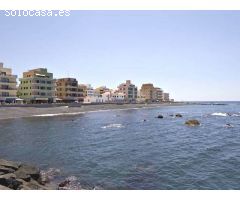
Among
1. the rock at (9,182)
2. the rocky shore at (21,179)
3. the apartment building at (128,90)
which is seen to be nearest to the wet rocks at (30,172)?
the rocky shore at (21,179)

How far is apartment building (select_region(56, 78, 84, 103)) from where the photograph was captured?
122125 mm

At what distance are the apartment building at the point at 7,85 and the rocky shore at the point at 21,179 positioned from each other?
74.4 meters

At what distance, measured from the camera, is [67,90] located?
12250 centimetres

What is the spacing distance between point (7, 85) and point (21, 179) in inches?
3111

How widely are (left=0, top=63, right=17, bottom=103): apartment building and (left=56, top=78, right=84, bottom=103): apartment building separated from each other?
3072cm

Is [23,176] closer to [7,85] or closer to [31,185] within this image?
[31,185]

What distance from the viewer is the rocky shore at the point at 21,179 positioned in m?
14.0

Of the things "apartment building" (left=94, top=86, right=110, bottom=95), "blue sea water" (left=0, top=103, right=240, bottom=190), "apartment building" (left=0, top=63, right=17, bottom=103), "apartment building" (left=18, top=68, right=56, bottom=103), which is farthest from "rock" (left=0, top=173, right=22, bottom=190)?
"apartment building" (left=94, top=86, right=110, bottom=95)

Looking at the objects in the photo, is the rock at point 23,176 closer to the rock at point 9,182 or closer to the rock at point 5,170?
the rock at point 5,170

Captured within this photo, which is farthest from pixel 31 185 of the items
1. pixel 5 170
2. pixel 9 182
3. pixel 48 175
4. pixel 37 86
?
pixel 37 86

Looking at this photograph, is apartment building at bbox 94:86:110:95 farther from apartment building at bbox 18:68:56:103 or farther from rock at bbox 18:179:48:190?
rock at bbox 18:179:48:190

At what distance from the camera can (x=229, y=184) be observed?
16.4m

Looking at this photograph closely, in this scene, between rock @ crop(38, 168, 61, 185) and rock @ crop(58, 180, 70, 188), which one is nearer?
rock @ crop(58, 180, 70, 188)

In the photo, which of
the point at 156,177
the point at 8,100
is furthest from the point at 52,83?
the point at 156,177
